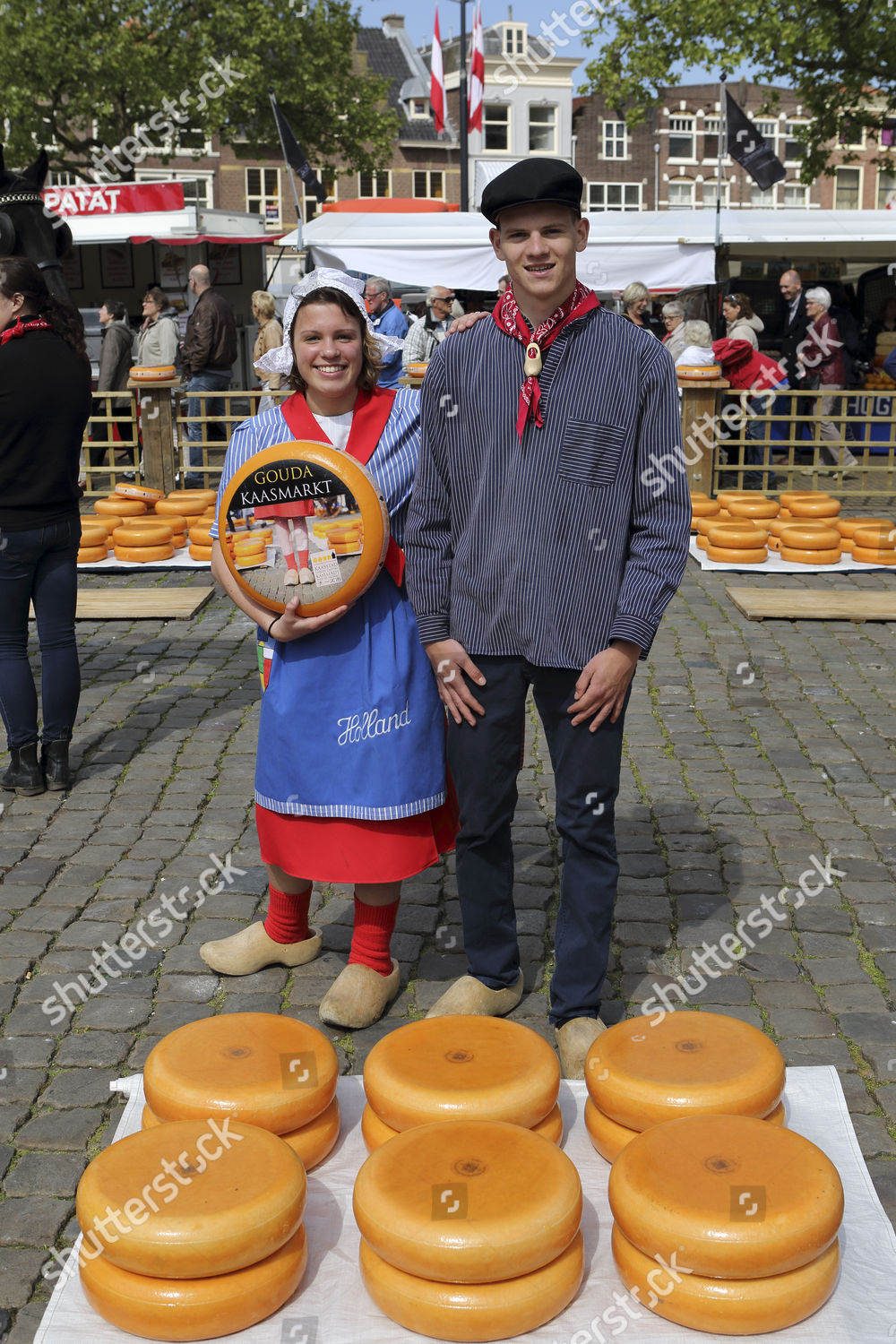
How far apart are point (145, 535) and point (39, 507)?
4737 millimetres

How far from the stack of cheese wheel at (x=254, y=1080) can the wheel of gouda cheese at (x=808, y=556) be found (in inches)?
298

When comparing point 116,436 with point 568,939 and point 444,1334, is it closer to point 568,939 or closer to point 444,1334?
point 568,939

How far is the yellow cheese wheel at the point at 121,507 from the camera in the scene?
1081 cm

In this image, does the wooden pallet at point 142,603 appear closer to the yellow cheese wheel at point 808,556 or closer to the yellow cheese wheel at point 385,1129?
the yellow cheese wheel at point 808,556

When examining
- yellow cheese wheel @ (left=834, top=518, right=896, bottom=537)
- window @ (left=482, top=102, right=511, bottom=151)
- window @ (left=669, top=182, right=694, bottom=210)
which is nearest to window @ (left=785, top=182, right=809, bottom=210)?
window @ (left=669, top=182, right=694, bottom=210)

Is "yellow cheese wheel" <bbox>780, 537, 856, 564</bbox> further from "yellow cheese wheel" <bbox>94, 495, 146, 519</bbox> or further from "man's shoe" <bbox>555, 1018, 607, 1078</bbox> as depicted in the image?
"man's shoe" <bbox>555, 1018, 607, 1078</bbox>

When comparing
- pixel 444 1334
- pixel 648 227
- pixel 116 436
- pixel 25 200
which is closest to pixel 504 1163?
pixel 444 1334

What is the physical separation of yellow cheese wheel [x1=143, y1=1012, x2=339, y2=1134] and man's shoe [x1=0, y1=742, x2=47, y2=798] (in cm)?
285

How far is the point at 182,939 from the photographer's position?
4188 millimetres

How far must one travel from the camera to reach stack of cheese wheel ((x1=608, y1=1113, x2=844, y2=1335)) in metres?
2.22

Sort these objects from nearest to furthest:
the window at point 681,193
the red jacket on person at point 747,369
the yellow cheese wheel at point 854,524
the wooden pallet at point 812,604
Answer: the wooden pallet at point 812,604, the yellow cheese wheel at point 854,524, the red jacket on person at point 747,369, the window at point 681,193

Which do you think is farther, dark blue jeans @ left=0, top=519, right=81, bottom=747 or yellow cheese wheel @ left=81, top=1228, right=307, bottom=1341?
dark blue jeans @ left=0, top=519, right=81, bottom=747

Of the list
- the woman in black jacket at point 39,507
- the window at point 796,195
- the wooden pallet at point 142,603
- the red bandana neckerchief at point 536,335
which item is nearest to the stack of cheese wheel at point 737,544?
the wooden pallet at point 142,603

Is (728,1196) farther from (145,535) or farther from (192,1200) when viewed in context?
(145,535)
